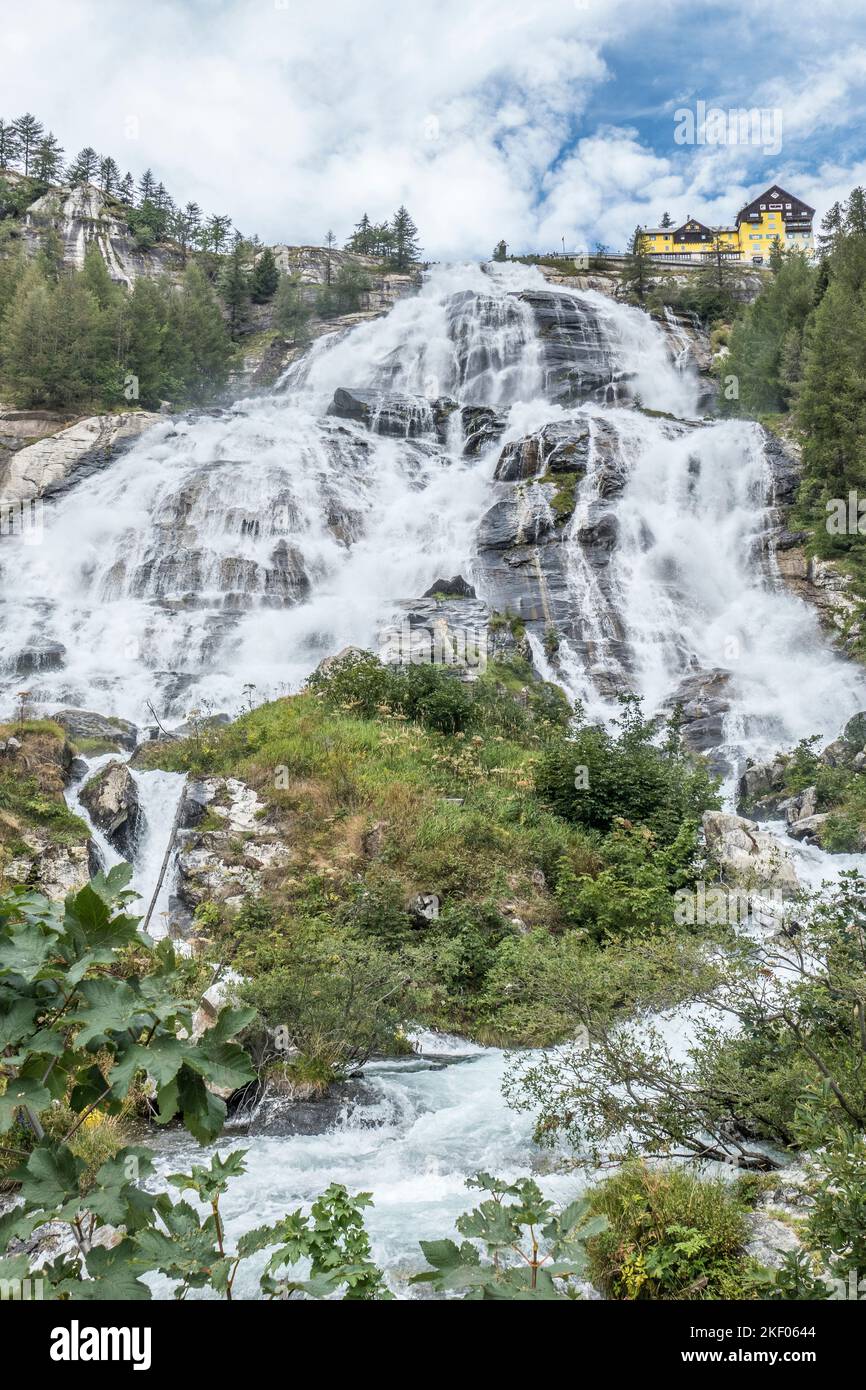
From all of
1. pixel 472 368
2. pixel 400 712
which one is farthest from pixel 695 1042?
pixel 472 368

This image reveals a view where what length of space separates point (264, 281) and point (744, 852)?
66.0 metres

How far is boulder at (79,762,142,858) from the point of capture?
1347cm

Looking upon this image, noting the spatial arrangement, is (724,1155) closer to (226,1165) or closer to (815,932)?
(815,932)

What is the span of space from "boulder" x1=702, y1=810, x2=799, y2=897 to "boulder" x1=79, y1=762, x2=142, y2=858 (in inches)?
369

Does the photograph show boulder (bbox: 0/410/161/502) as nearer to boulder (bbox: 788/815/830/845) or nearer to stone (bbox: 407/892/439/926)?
stone (bbox: 407/892/439/926)

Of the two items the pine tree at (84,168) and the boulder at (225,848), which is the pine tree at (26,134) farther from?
the boulder at (225,848)

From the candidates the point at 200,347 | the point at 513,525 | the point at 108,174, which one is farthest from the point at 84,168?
the point at 513,525

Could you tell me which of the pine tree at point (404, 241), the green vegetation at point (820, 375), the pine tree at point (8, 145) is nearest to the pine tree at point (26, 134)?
the pine tree at point (8, 145)

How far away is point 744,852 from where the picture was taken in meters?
11.7

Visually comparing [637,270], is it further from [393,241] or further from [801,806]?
[801,806]

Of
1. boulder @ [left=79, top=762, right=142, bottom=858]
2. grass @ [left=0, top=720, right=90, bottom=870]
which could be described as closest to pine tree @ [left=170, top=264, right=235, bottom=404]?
grass @ [left=0, top=720, right=90, bottom=870]

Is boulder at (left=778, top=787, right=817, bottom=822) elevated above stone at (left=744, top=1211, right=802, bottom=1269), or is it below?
above

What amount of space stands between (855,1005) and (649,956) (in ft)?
5.64
